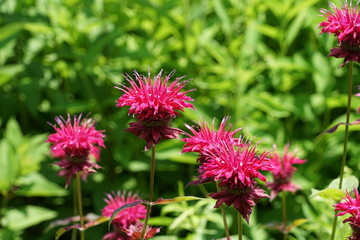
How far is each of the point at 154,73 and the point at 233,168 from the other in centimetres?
146

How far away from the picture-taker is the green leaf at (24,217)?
86.7 inches

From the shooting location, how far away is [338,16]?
1269mm

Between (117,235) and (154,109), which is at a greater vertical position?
(154,109)

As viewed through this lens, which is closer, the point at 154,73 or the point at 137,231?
the point at 137,231

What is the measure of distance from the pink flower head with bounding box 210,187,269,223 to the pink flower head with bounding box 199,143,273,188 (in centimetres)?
1

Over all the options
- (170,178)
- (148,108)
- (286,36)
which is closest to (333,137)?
(286,36)

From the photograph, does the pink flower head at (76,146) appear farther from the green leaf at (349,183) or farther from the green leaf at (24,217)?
the green leaf at (24,217)

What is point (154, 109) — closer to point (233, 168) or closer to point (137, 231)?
point (233, 168)

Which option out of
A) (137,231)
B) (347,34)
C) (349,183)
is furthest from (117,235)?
(347,34)

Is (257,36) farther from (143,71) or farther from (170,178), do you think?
(170,178)

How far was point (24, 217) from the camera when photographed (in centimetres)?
227

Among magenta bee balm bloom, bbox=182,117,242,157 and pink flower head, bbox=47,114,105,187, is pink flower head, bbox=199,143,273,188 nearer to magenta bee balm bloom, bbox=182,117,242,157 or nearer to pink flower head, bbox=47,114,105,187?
magenta bee balm bloom, bbox=182,117,242,157

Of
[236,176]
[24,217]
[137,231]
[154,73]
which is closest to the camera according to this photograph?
[236,176]

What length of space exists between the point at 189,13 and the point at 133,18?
262 mm
